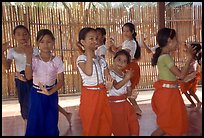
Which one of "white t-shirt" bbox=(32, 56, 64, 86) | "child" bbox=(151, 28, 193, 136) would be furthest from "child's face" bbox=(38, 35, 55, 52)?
"child" bbox=(151, 28, 193, 136)

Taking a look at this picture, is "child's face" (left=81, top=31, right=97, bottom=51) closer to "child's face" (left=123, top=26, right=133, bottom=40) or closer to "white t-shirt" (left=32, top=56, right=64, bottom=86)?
"white t-shirt" (left=32, top=56, right=64, bottom=86)

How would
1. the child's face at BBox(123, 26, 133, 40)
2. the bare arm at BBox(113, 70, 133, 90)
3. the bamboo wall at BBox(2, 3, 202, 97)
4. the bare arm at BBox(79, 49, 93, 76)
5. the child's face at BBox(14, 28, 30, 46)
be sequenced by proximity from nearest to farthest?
the bare arm at BBox(79, 49, 93, 76), the bare arm at BBox(113, 70, 133, 90), the child's face at BBox(14, 28, 30, 46), the child's face at BBox(123, 26, 133, 40), the bamboo wall at BBox(2, 3, 202, 97)

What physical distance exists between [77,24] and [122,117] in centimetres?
397

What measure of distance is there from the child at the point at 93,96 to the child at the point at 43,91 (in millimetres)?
267

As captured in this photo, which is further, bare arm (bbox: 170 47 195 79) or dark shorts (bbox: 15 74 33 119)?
dark shorts (bbox: 15 74 33 119)

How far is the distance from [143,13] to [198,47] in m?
2.42

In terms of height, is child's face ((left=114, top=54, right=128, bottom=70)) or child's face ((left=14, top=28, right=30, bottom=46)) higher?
child's face ((left=14, top=28, right=30, bottom=46))

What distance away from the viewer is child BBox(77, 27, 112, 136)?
3104 millimetres

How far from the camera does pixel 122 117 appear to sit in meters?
3.41

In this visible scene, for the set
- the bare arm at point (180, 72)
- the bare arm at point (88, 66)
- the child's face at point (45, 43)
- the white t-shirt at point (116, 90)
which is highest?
the child's face at point (45, 43)

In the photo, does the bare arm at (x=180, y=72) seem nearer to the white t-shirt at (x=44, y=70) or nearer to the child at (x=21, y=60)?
the white t-shirt at (x=44, y=70)

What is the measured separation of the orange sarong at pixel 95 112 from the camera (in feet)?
10.3

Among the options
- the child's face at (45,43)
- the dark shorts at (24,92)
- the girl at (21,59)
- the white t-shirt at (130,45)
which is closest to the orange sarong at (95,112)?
the child's face at (45,43)

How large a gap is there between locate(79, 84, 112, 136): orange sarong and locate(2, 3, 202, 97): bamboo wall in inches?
152
